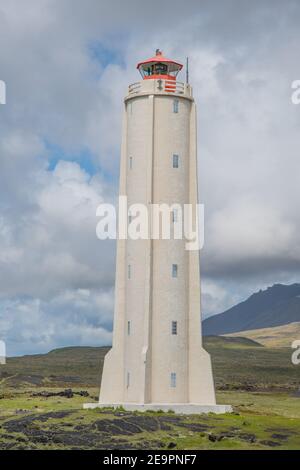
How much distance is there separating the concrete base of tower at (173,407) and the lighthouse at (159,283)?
0.08 meters

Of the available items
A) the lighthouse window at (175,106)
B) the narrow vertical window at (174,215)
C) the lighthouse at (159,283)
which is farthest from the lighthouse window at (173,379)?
the lighthouse window at (175,106)

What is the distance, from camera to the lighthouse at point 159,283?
227 feet

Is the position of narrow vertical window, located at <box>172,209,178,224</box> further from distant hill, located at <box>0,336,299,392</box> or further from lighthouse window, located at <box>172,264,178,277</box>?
distant hill, located at <box>0,336,299,392</box>

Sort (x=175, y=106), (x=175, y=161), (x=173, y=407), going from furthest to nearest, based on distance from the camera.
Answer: (x=175, y=106), (x=175, y=161), (x=173, y=407)

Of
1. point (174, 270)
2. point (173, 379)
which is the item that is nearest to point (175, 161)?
point (174, 270)

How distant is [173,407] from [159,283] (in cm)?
963

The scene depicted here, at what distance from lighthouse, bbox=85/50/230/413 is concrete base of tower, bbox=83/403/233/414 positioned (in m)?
0.08

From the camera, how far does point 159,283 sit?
69625 millimetres

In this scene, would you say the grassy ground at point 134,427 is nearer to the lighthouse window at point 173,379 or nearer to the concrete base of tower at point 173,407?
the concrete base of tower at point 173,407

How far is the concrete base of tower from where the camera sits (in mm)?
67000

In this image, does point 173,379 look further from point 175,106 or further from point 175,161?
point 175,106

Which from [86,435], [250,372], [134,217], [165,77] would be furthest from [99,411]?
[250,372]

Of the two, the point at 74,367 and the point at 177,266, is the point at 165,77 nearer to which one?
the point at 177,266
